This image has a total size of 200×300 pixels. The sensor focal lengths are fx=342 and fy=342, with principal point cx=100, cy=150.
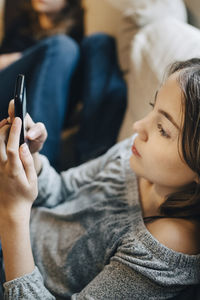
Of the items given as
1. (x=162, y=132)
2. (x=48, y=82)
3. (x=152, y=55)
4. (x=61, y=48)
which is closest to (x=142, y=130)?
(x=162, y=132)

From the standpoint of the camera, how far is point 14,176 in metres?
0.56

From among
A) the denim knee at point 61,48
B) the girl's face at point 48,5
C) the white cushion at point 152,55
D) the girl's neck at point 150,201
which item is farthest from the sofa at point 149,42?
the girl's face at point 48,5

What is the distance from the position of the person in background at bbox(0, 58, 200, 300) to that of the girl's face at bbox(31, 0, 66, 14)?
1142mm

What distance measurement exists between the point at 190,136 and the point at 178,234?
0.18m

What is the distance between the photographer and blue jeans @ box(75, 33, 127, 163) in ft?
3.95

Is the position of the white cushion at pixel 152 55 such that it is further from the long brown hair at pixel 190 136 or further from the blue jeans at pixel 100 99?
the long brown hair at pixel 190 136

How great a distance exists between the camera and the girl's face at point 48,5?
1.69 meters

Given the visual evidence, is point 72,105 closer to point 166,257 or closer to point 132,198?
point 132,198

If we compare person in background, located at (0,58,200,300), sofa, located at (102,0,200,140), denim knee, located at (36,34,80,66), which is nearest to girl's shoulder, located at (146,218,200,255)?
person in background, located at (0,58,200,300)

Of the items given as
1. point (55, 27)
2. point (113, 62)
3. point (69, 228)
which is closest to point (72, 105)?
point (113, 62)

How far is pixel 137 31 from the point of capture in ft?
3.97

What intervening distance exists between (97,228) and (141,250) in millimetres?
153

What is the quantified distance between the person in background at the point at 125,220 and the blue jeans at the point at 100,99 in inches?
15.9

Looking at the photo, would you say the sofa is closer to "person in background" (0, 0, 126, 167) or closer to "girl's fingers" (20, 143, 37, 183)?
"person in background" (0, 0, 126, 167)
